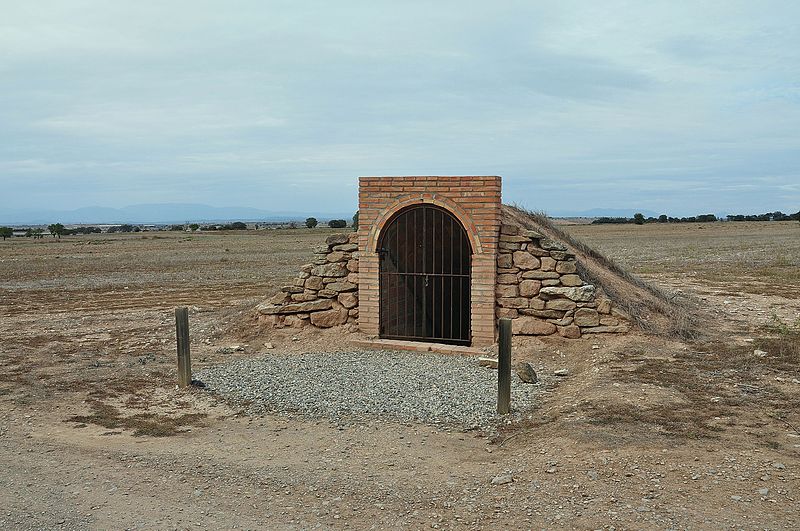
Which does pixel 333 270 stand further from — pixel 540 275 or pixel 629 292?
pixel 629 292

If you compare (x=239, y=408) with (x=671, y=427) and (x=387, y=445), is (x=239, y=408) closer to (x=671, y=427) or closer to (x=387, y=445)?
(x=387, y=445)

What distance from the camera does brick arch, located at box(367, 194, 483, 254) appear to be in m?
11.1

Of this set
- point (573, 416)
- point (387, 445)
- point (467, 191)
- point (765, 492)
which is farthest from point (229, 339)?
point (765, 492)

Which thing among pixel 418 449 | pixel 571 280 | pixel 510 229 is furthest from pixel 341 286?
pixel 418 449

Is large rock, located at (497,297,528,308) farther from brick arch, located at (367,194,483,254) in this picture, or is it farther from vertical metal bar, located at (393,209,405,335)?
vertical metal bar, located at (393,209,405,335)

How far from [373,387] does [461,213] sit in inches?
143

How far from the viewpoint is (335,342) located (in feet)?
38.8

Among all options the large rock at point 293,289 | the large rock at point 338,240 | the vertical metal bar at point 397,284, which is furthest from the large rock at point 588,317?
the large rock at point 293,289

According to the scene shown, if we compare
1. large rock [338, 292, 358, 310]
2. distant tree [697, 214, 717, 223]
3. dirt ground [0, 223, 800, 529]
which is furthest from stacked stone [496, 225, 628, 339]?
distant tree [697, 214, 717, 223]

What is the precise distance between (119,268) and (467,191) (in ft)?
74.4

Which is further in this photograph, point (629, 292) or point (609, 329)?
point (629, 292)

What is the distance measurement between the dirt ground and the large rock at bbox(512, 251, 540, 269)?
1254mm

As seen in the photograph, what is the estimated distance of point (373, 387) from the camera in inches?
352

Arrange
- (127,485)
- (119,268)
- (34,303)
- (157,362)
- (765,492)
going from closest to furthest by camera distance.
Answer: (765,492)
(127,485)
(157,362)
(34,303)
(119,268)
